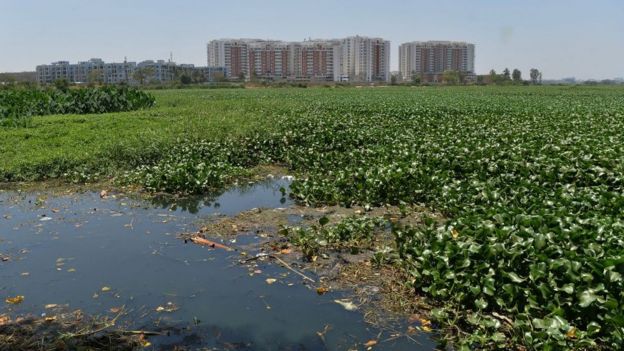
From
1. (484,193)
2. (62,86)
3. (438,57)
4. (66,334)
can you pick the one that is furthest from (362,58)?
(66,334)

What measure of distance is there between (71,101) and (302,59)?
113105mm

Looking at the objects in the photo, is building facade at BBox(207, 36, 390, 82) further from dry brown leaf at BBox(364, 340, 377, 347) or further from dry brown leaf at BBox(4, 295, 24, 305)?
dry brown leaf at BBox(364, 340, 377, 347)

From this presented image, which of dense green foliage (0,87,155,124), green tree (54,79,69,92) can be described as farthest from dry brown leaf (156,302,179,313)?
green tree (54,79,69,92)

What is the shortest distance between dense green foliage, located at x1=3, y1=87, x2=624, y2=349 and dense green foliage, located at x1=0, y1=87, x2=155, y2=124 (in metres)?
11.8

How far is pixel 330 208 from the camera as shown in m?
9.19

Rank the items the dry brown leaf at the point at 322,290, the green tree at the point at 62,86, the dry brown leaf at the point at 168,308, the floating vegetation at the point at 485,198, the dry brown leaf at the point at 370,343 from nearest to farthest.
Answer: the floating vegetation at the point at 485,198 < the dry brown leaf at the point at 370,343 < the dry brown leaf at the point at 168,308 < the dry brown leaf at the point at 322,290 < the green tree at the point at 62,86

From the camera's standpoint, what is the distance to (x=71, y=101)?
2550 centimetres

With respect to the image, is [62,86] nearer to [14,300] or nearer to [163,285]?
[14,300]

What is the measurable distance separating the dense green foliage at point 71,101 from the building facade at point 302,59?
10468cm

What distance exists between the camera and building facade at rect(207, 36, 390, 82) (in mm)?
134875

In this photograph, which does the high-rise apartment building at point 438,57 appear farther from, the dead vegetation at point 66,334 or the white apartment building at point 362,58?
the dead vegetation at point 66,334

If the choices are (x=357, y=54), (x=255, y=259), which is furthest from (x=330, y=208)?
(x=357, y=54)

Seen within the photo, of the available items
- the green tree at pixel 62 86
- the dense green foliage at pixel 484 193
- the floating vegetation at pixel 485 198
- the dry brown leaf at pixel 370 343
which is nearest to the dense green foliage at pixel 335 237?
the floating vegetation at pixel 485 198

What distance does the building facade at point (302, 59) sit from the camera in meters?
135
